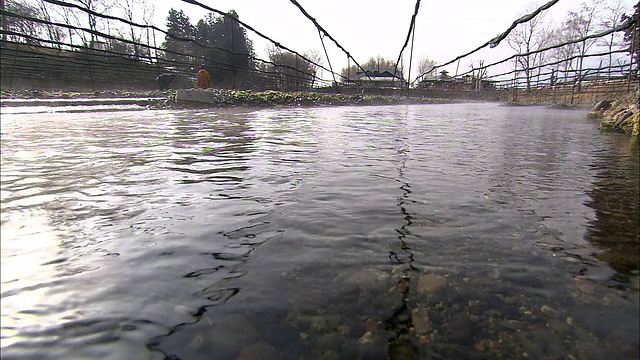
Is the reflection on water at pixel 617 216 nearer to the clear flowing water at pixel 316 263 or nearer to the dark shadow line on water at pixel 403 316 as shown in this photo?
the clear flowing water at pixel 316 263

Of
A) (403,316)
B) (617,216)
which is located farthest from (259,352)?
(617,216)

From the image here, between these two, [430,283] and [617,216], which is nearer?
Answer: [430,283]

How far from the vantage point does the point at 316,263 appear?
1.39 metres

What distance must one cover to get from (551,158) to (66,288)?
409cm

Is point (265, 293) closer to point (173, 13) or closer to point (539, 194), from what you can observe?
point (539, 194)

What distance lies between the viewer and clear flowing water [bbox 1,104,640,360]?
980 mm

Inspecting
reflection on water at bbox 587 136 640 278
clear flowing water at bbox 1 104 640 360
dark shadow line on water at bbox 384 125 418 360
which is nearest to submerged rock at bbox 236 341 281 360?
clear flowing water at bbox 1 104 640 360

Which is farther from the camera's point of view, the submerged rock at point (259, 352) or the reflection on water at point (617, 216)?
the reflection on water at point (617, 216)

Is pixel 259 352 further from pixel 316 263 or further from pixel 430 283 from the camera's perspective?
pixel 430 283

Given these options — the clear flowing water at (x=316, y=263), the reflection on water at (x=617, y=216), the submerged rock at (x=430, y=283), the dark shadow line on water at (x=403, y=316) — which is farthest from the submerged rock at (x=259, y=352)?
the reflection on water at (x=617, y=216)

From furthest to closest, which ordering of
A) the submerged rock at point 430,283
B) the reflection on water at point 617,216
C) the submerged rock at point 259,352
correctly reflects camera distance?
the reflection on water at point 617,216 → the submerged rock at point 430,283 → the submerged rock at point 259,352

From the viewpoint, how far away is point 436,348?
3.13 ft

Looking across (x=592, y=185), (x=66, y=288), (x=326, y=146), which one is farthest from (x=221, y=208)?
(x=592, y=185)

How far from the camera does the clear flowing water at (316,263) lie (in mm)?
980
